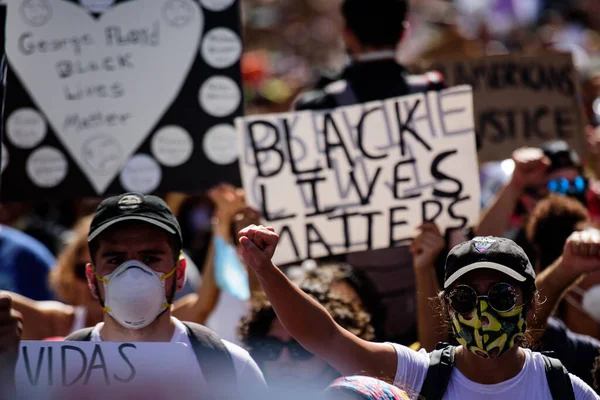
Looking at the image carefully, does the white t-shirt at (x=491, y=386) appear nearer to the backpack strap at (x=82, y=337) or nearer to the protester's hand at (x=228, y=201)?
the backpack strap at (x=82, y=337)

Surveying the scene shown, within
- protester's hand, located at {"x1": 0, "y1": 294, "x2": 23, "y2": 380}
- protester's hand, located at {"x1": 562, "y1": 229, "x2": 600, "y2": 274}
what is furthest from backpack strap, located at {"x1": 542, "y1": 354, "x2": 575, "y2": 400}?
protester's hand, located at {"x1": 0, "y1": 294, "x2": 23, "y2": 380}

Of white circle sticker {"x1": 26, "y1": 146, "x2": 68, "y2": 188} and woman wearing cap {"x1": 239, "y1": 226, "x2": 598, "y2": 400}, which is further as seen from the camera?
white circle sticker {"x1": 26, "y1": 146, "x2": 68, "y2": 188}

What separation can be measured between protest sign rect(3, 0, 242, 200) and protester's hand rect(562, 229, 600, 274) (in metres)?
1.93

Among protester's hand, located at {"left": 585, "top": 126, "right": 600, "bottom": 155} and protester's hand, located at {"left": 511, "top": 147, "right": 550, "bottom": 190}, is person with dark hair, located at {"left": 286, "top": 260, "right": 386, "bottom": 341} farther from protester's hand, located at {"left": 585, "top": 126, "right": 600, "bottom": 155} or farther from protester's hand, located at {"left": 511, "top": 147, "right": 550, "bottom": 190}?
protester's hand, located at {"left": 585, "top": 126, "right": 600, "bottom": 155}

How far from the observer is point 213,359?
3.07 meters

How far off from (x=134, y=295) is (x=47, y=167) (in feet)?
6.54

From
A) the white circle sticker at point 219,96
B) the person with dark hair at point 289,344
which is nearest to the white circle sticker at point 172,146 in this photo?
the white circle sticker at point 219,96

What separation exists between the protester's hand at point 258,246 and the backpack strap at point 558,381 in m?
0.85

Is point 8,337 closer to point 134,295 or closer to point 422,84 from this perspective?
point 134,295

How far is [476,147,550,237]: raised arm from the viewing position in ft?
14.5

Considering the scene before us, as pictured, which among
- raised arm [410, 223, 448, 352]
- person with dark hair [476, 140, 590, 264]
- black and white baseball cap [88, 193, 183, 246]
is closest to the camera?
black and white baseball cap [88, 193, 183, 246]

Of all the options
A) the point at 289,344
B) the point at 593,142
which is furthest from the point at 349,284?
the point at 593,142

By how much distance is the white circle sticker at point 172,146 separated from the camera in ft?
16.3

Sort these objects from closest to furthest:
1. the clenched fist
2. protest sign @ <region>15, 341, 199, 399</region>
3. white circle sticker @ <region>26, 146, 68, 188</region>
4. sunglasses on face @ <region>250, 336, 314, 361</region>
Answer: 1. protest sign @ <region>15, 341, 199, 399</region>
2. the clenched fist
3. sunglasses on face @ <region>250, 336, 314, 361</region>
4. white circle sticker @ <region>26, 146, 68, 188</region>
